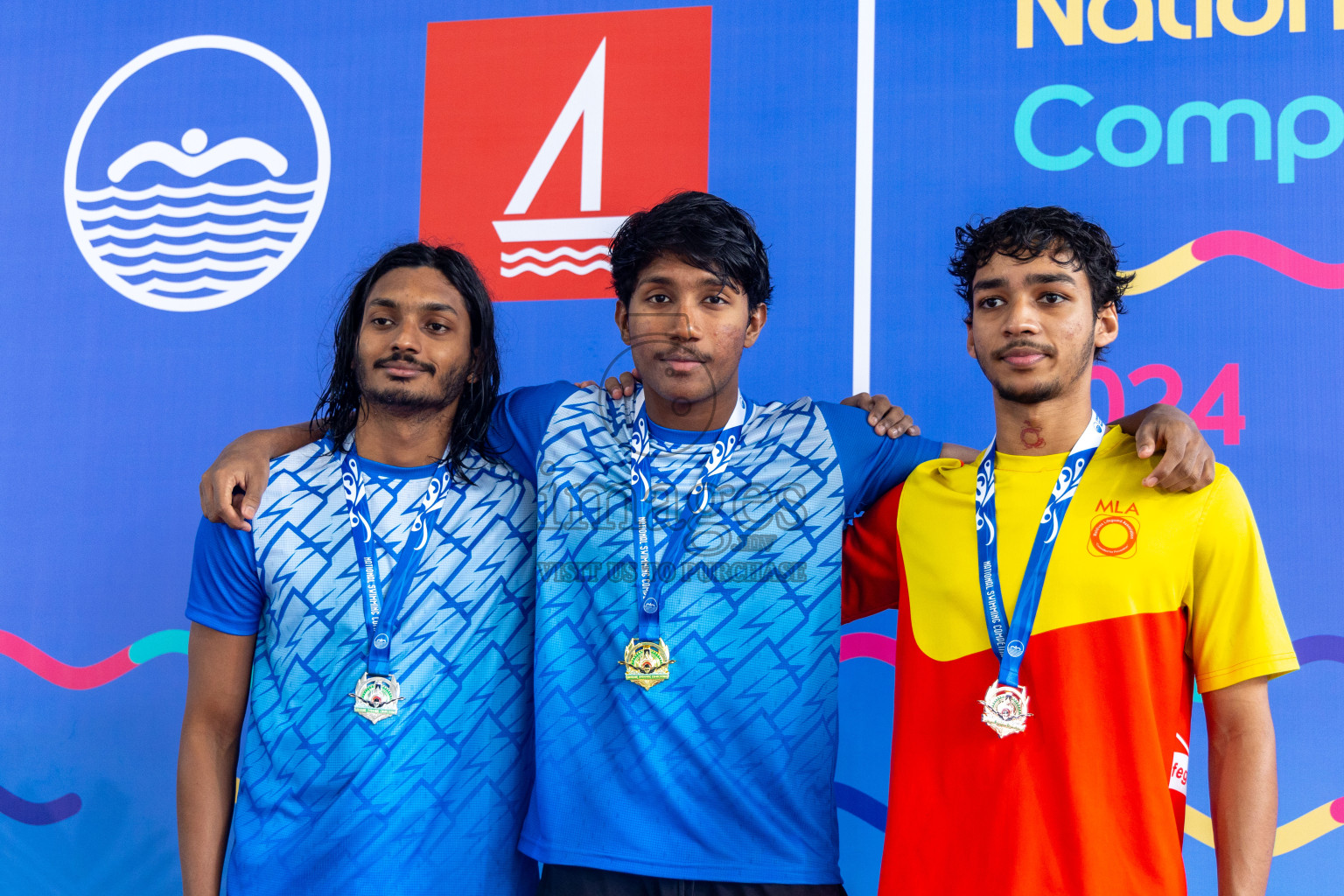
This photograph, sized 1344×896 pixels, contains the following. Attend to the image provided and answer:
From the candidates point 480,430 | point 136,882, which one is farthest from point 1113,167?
point 136,882

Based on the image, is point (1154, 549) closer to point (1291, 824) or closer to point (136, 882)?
point (1291, 824)

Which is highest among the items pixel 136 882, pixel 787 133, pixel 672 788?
pixel 787 133

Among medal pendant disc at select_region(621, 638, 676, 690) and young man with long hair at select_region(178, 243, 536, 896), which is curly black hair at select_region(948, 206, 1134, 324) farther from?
young man with long hair at select_region(178, 243, 536, 896)

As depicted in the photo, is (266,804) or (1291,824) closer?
(266,804)

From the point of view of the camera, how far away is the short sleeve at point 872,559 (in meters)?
2.01

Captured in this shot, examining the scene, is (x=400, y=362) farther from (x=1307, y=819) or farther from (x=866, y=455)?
(x=1307, y=819)

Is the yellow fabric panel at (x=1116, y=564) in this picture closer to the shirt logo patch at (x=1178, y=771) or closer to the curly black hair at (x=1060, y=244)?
the shirt logo patch at (x=1178, y=771)

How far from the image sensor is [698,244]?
1.99 metres

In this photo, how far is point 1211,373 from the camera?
2564mm

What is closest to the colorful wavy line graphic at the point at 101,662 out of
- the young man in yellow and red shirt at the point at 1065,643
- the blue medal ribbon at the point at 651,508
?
the blue medal ribbon at the point at 651,508

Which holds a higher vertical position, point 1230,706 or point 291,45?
point 291,45

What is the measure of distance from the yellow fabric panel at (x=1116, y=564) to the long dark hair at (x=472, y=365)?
0.92 m

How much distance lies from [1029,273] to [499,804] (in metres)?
1.37

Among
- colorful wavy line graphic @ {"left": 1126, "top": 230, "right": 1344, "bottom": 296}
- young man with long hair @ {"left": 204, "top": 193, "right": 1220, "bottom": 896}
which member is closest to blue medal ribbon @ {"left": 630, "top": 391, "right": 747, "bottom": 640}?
young man with long hair @ {"left": 204, "top": 193, "right": 1220, "bottom": 896}
